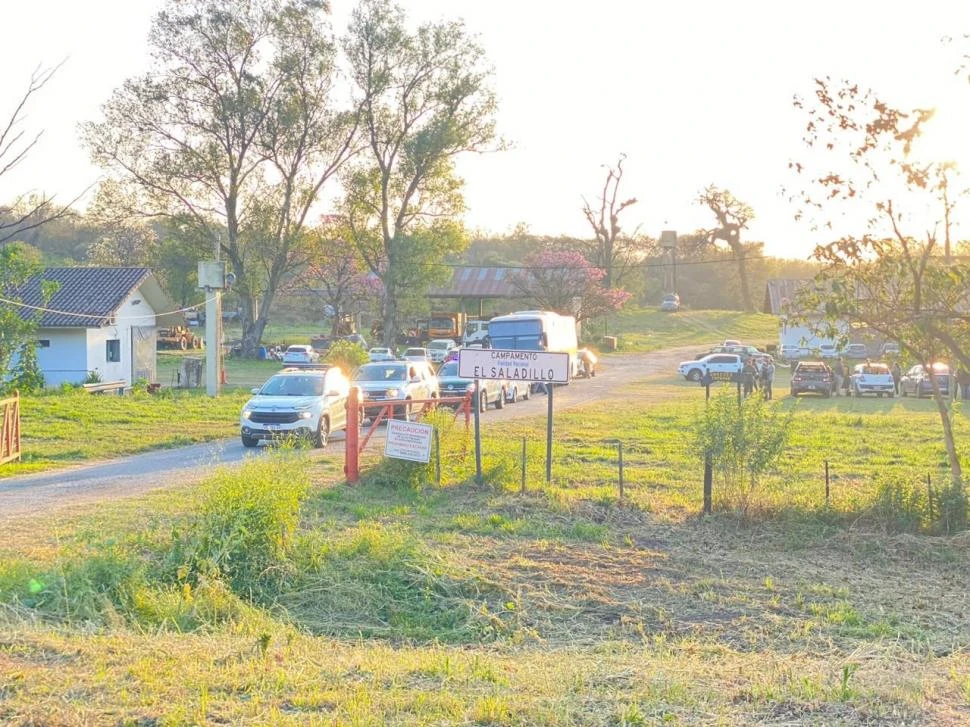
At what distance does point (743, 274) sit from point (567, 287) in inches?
1153

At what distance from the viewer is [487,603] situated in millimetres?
9484

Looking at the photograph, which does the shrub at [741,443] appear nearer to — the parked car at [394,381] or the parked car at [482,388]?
the parked car at [394,381]

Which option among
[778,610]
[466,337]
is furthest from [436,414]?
[466,337]

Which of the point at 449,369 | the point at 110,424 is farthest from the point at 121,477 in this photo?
the point at 449,369

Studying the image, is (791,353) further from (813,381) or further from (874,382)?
(813,381)

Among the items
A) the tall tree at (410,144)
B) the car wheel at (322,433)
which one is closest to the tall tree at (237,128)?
the tall tree at (410,144)

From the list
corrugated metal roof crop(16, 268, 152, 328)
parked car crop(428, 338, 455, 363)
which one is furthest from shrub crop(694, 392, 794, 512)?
parked car crop(428, 338, 455, 363)

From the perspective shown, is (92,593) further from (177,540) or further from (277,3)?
(277,3)

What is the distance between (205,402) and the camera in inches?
1328

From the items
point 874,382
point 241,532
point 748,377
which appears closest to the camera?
point 241,532

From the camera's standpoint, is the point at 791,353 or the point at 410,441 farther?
the point at 791,353

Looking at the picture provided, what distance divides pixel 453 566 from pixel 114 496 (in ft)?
24.7

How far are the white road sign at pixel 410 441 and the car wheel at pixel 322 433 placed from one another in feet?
23.4

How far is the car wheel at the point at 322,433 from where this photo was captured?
22844mm
